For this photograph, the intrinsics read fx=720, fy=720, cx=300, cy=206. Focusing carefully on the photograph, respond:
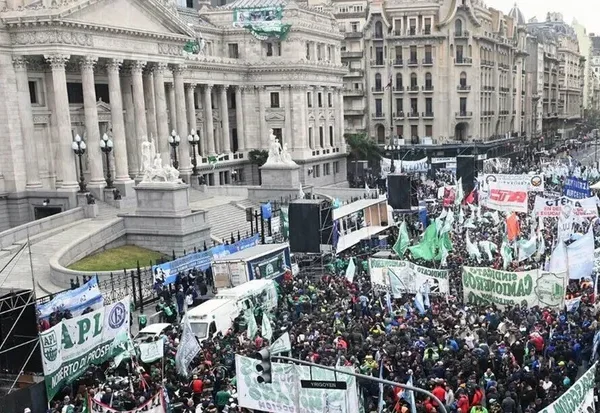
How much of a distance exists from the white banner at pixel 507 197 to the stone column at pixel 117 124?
74.7 ft

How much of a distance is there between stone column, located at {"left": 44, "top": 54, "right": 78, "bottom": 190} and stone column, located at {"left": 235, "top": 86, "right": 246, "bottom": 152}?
24127 millimetres

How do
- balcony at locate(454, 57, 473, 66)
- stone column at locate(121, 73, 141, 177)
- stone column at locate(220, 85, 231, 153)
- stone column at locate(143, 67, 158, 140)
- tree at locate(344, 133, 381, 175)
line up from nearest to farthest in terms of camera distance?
1. stone column at locate(121, 73, 141, 177)
2. stone column at locate(143, 67, 158, 140)
3. stone column at locate(220, 85, 231, 153)
4. tree at locate(344, 133, 381, 175)
5. balcony at locate(454, 57, 473, 66)

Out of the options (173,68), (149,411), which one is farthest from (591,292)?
(173,68)

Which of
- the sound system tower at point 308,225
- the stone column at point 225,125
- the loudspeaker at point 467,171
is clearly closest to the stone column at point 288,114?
the stone column at point 225,125

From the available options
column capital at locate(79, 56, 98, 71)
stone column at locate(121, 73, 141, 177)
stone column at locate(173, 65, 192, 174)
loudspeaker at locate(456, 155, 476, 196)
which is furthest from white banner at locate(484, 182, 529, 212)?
stone column at locate(121, 73, 141, 177)

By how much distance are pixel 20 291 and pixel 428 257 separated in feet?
51.4

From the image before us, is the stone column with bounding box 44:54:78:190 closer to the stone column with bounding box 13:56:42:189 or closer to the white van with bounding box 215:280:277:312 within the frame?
the stone column with bounding box 13:56:42:189

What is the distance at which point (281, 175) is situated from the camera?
47656mm

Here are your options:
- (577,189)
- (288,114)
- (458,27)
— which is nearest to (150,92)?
(288,114)

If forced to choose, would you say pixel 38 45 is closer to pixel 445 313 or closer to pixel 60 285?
pixel 60 285

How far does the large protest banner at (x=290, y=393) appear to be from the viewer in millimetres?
13781

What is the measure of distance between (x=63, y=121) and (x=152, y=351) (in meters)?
26.8

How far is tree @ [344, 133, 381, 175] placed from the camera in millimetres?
73062

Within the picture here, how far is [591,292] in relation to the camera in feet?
73.3
